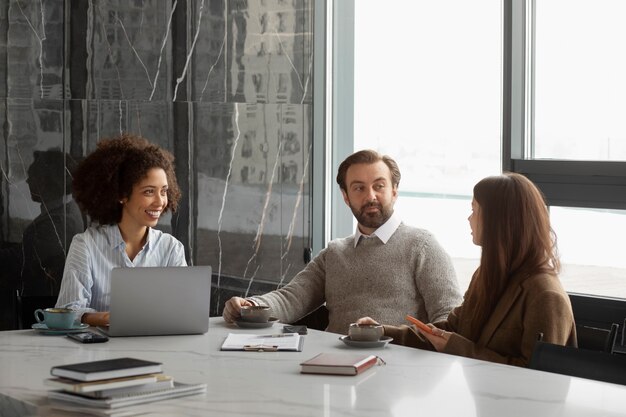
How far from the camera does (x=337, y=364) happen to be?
2.68 meters

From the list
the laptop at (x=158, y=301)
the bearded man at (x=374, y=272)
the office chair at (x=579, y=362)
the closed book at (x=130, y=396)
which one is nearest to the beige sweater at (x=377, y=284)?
the bearded man at (x=374, y=272)

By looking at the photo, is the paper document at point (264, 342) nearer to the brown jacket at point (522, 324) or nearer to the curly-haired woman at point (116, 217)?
the brown jacket at point (522, 324)

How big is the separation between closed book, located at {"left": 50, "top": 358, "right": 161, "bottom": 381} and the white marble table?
0.09m

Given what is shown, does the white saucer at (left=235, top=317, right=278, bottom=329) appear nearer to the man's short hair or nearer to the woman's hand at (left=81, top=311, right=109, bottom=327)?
the woman's hand at (left=81, top=311, right=109, bottom=327)

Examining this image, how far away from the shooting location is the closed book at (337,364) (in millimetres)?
2678

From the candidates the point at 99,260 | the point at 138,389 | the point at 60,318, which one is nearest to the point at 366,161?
the point at 99,260

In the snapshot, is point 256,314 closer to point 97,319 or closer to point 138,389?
point 97,319

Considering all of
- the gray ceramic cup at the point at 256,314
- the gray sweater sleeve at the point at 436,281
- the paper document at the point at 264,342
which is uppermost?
the gray sweater sleeve at the point at 436,281

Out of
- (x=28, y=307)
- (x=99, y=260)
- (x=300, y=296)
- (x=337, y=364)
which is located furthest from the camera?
(x=300, y=296)

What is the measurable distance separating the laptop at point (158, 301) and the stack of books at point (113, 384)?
0.77m

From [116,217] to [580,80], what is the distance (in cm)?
197

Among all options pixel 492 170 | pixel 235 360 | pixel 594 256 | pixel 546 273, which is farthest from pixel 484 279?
pixel 492 170

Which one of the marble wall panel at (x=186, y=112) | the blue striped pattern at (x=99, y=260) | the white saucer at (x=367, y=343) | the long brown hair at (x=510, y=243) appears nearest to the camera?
the white saucer at (x=367, y=343)

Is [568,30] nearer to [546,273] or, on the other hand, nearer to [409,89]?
[409,89]
